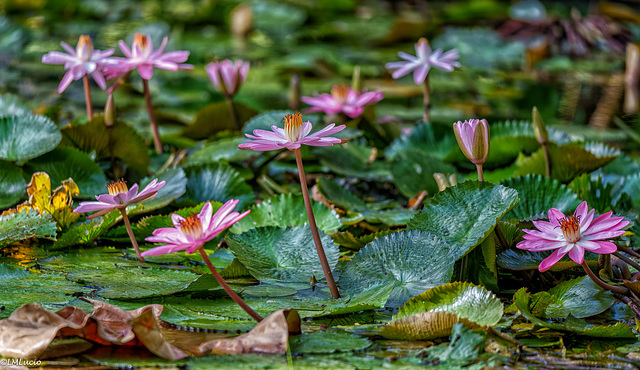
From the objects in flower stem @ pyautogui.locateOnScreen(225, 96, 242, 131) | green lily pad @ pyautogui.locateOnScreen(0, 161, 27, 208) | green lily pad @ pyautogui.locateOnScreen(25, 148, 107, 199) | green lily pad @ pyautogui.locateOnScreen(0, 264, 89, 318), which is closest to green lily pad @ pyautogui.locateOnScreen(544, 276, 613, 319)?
green lily pad @ pyautogui.locateOnScreen(0, 264, 89, 318)

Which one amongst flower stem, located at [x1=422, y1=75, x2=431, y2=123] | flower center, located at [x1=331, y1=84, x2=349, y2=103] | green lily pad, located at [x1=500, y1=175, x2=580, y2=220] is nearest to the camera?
green lily pad, located at [x1=500, y1=175, x2=580, y2=220]

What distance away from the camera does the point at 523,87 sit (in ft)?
16.2

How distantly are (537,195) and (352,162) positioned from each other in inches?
30.2

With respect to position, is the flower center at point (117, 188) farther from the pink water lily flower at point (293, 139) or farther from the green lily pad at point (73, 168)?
the green lily pad at point (73, 168)

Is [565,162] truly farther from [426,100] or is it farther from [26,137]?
[26,137]

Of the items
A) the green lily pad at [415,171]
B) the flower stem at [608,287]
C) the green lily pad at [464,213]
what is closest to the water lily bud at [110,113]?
the green lily pad at [415,171]

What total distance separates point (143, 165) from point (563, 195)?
45.5 inches

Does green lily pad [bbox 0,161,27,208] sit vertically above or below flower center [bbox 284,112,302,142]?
below

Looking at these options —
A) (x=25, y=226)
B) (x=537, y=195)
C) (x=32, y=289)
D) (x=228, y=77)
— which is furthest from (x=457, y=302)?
(x=228, y=77)

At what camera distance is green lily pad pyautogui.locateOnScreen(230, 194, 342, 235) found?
1619 millimetres

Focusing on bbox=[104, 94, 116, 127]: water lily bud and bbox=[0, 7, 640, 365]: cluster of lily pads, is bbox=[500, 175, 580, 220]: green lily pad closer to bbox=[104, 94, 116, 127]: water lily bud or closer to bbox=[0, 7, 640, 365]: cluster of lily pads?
bbox=[0, 7, 640, 365]: cluster of lily pads

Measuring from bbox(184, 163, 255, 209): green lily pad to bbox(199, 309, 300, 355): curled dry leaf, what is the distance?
77 centimetres

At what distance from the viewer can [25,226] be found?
1.44m

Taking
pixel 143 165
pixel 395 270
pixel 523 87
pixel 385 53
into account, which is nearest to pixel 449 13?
pixel 385 53
